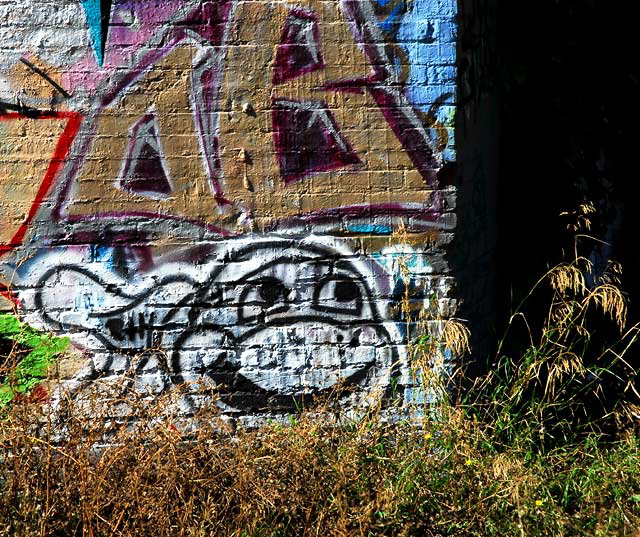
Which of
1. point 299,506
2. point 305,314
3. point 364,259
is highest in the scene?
point 364,259

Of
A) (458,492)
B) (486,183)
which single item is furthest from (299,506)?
(486,183)

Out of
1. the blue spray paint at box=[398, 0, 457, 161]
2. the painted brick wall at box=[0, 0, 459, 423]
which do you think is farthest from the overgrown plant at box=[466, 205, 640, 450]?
the blue spray paint at box=[398, 0, 457, 161]

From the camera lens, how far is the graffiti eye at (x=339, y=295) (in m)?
3.73

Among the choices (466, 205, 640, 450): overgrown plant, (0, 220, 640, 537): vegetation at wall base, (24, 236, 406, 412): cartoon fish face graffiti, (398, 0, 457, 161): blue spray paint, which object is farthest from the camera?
(24, 236, 406, 412): cartoon fish face graffiti

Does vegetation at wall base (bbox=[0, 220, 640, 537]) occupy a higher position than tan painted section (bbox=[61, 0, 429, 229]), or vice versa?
tan painted section (bbox=[61, 0, 429, 229])

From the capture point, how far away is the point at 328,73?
3.61 meters

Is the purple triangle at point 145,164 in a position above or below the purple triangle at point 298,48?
below

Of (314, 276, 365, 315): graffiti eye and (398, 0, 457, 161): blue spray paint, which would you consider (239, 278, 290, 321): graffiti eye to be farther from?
(398, 0, 457, 161): blue spray paint

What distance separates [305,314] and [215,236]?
20.4 inches

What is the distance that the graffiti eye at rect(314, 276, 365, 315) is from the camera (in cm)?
373

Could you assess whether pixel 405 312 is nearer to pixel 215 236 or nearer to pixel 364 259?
pixel 364 259

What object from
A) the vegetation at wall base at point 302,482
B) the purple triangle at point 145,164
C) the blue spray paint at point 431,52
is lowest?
the vegetation at wall base at point 302,482

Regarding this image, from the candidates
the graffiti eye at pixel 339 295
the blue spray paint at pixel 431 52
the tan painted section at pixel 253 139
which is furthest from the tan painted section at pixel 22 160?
the blue spray paint at pixel 431 52

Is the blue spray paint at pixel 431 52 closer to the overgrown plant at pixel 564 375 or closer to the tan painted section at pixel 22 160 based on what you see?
the overgrown plant at pixel 564 375
